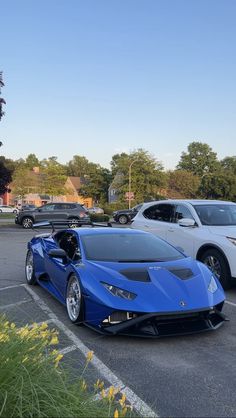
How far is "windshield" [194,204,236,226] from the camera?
9.16m

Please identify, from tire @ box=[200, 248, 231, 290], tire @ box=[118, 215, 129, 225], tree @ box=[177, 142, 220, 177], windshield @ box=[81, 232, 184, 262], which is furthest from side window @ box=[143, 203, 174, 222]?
tree @ box=[177, 142, 220, 177]

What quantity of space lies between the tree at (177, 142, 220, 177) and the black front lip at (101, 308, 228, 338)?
13138 cm

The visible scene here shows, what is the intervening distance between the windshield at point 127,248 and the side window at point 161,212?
120 inches

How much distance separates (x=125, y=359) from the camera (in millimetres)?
4684

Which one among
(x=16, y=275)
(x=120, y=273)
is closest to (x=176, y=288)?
(x=120, y=273)

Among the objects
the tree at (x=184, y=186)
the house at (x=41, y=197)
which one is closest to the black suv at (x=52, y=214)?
the house at (x=41, y=197)

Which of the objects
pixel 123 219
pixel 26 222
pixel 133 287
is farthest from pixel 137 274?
pixel 123 219

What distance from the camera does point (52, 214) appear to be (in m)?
30.0

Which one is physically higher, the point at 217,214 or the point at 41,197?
the point at 41,197

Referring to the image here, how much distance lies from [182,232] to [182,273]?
366 cm

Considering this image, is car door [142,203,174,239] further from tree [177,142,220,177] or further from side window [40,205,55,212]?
tree [177,142,220,177]

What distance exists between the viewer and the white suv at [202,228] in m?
8.24

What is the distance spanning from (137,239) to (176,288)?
1.66 metres

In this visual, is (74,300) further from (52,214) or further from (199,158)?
(199,158)
